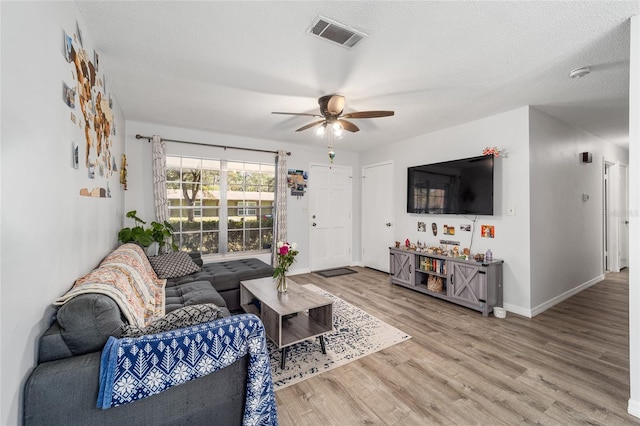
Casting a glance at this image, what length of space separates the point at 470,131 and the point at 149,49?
3837 mm

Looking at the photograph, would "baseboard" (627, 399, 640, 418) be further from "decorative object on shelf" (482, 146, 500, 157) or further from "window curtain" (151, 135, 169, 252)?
"window curtain" (151, 135, 169, 252)

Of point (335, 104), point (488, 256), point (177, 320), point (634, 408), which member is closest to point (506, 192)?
point (488, 256)

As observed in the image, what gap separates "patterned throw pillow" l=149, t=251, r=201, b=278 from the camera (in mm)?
3270

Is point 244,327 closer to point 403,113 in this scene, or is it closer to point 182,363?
point 182,363

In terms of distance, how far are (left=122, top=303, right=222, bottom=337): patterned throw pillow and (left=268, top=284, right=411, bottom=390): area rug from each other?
3.04 feet

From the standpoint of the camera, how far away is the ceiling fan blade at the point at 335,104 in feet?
9.13

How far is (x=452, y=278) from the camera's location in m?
3.67

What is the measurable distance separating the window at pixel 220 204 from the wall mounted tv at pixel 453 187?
2499mm

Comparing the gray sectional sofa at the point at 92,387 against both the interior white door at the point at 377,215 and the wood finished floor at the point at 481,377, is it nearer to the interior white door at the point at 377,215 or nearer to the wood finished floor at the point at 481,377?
the wood finished floor at the point at 481,377

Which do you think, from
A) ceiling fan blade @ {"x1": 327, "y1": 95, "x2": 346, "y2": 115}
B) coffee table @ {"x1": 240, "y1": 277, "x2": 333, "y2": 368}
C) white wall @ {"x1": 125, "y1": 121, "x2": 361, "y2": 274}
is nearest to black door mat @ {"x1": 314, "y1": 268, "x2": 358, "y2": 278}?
white wall @ {"x1": 125, "y1": 121, "x2": 361, "y2": 274}

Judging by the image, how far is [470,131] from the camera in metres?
3.87

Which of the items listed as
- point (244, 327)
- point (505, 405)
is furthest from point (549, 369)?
point (244, 327)

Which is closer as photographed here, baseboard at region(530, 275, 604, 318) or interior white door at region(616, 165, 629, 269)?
baseboard at region(530, 275, 604, 318)

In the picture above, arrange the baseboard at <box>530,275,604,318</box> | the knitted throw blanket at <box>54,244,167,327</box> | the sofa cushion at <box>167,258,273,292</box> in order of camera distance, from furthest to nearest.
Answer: the baseboard at <box>530,275,604,318</box> → the sofa cushion at <box>167,258,273,292</box> → the knitted throw blanket at <box>54,244,167,327</box>
